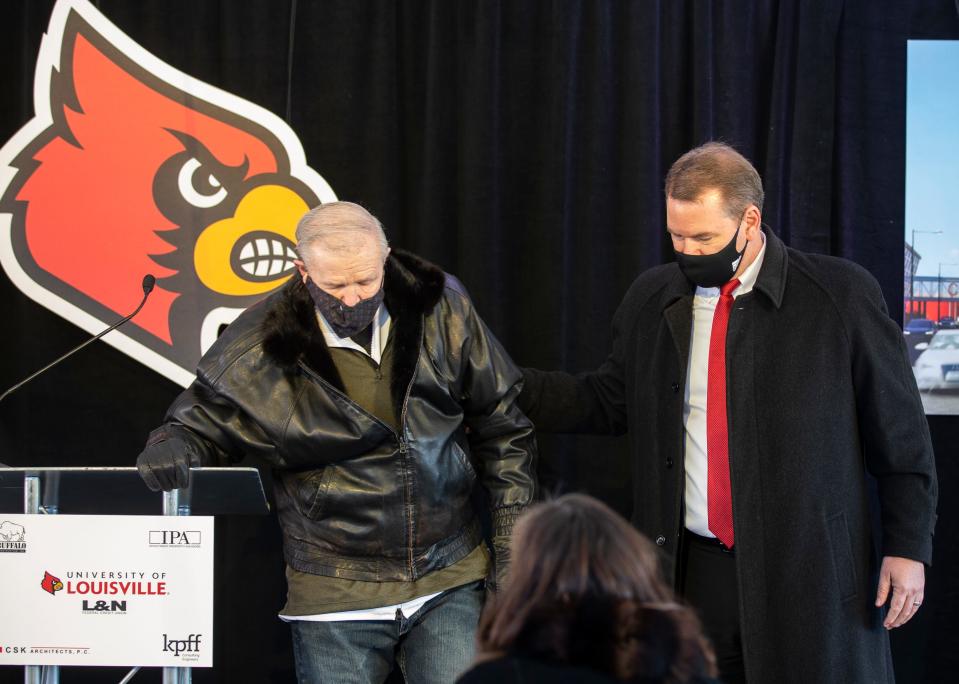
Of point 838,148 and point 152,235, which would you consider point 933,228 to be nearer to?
point 838,148

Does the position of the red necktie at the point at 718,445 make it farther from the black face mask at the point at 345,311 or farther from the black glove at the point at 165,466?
the black glove at the point at 165,466

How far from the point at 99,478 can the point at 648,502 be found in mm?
1238

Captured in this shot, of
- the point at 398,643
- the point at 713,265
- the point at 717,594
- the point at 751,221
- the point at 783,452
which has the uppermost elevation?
the point at 751,221

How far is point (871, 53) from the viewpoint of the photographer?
3.10 metres

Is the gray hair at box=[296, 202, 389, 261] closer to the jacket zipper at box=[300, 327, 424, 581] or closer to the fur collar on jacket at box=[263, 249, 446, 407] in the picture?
the fur collar on jacket at box=[263, 249, 446, 407]

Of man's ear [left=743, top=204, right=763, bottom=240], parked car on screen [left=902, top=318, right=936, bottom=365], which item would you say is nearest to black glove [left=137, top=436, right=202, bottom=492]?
man's ear [left=743, top=204, right=763, bottom=240]

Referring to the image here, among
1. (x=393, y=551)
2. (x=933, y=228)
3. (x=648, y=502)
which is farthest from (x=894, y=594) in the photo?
(x=933, y=228)

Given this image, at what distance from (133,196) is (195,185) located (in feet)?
0.64

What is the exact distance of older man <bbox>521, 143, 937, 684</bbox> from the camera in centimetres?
225

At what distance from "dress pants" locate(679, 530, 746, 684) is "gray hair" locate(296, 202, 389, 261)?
1.00m

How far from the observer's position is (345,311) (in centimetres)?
224

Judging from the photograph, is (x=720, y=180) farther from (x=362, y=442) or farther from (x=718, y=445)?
(x=362, y=442)

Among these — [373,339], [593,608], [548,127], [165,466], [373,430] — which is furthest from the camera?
[548,127]

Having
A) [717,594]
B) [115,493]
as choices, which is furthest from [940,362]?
[115,493]
